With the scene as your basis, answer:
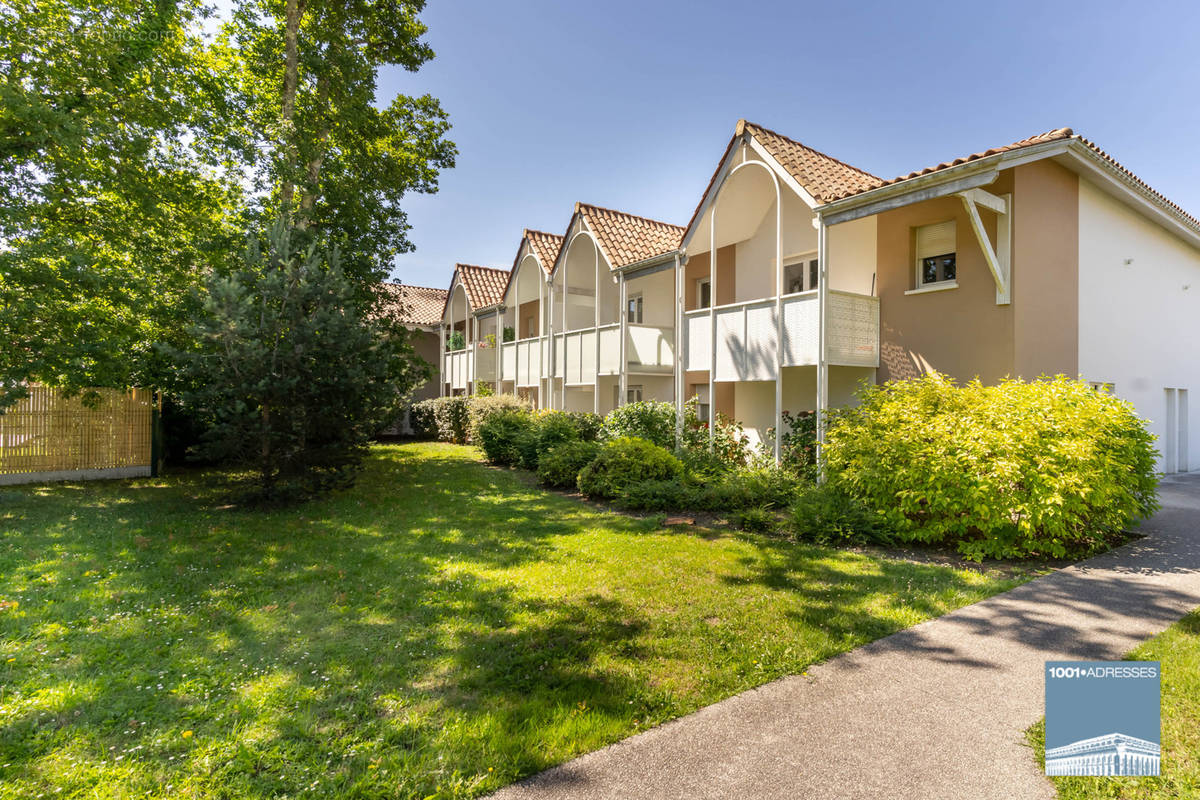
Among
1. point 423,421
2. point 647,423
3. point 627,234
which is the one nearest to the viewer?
point 647,423

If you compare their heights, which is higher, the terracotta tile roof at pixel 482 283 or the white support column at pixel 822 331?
the terracotta tile roof at pixel 482 283

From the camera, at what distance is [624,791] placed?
2.81 meters

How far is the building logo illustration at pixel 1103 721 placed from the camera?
3.02m

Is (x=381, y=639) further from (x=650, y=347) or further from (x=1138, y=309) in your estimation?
(x=1138, y=309)

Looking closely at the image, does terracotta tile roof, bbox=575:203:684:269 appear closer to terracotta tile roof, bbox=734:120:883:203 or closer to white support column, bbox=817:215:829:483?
terracotta tile roof, bbox=734:120:883:203

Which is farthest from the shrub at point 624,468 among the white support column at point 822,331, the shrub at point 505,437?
the shrub at point 505,437

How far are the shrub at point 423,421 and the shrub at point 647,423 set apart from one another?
1295 centimetres

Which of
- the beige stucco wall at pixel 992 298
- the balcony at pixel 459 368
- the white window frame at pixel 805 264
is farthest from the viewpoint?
the balcony at pixel 459 368

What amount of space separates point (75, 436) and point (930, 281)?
798 inches

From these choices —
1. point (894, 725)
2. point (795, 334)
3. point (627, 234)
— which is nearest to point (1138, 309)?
point (795, 334)

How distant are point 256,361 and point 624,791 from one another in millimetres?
9309

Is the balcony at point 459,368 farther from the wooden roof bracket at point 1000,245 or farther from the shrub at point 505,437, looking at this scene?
the wooden roof bracket at point 1000,245

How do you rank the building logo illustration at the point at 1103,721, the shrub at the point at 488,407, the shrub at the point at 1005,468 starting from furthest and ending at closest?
the shrub at the point at 488,407, the shrub at the point at 1005,468, the building logo illustration at the point at 1103,721

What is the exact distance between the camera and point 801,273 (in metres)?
14.1
